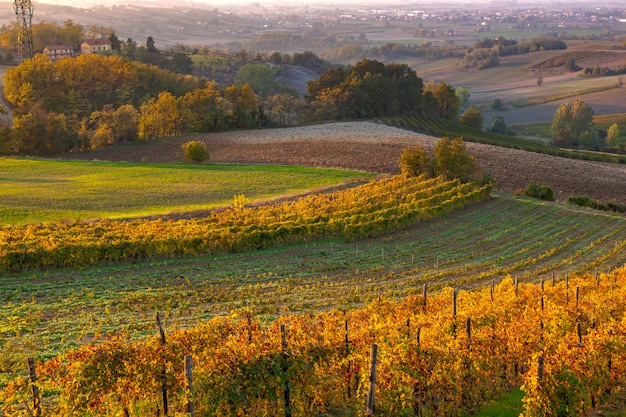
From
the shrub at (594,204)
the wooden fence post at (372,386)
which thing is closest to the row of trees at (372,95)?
the shrub at (594,204)

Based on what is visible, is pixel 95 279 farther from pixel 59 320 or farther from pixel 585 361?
pixel 585 361

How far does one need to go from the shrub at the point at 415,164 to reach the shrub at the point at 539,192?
8.38 meters

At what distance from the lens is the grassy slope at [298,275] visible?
24875 mm

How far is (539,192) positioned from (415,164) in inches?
410

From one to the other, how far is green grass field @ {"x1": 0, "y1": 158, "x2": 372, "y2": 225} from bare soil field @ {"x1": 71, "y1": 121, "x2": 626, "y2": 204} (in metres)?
5.28

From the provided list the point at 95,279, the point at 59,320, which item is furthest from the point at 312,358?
the point at 95,279

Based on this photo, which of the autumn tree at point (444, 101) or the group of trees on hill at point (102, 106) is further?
the autumn tree at point (444, 101)

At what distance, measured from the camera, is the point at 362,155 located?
69.1m

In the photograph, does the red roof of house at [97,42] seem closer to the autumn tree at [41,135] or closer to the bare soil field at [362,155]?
the bare soil field at [362,155]

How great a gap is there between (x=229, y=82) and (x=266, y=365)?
5816 inches

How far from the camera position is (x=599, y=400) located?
51.4 feet

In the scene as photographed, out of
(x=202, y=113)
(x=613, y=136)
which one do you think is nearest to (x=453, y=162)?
(x=202, y=113)

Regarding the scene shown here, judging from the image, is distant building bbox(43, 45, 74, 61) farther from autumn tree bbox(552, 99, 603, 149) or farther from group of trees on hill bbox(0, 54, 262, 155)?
autumn tree bbox(552, 99, 603, 149)

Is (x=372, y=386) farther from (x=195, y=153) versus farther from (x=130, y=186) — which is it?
(x=195, y=153)
